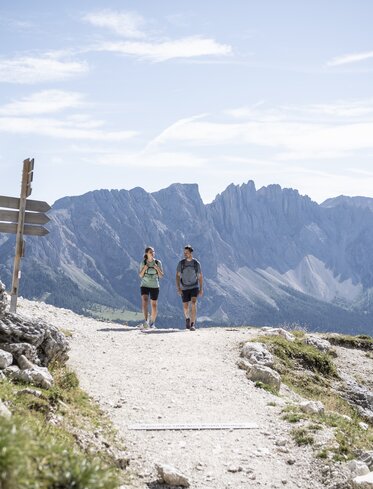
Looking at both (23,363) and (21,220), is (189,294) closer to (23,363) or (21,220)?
(21,220)

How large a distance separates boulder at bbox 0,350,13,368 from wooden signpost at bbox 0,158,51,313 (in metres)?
7.08

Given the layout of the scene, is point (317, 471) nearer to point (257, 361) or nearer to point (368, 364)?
point (257, 361)

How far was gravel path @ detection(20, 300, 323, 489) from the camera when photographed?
10984 mm

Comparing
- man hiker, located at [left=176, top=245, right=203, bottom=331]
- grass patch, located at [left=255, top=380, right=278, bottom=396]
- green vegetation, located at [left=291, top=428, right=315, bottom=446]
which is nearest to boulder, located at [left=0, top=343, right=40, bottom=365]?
green vegetation, located at [left=291, top=428, right=315, bottom=446]

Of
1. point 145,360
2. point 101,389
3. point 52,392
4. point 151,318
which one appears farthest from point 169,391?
point 151,318

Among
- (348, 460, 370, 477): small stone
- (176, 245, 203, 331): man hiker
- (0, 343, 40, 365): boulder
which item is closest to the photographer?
(348, 460, 370, 477): small stone

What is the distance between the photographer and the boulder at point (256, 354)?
21000 mm

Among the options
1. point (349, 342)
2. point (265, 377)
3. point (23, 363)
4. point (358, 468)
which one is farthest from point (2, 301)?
point (349, 342)

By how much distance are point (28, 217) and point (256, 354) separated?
9.84 metres

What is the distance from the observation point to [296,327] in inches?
1344

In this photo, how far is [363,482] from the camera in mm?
10047

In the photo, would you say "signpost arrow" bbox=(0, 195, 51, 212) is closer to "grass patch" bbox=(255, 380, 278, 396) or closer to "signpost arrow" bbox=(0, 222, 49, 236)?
"signpost arrow" bbox=(0, 222, 49, 236)

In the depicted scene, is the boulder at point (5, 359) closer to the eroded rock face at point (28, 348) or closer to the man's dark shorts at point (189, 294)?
the eroded rock face at point (28, 348)

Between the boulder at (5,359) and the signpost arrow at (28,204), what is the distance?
8.43 meters
